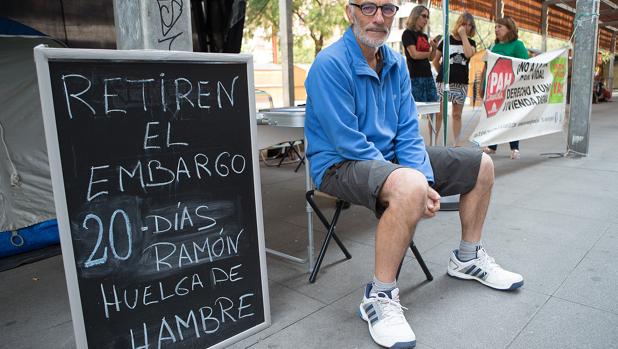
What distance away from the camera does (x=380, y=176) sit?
2.04m

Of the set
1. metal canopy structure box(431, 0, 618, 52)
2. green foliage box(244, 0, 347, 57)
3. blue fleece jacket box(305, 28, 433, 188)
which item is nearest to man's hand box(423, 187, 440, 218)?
blue fleece jacket box(305, 28, 433, 188)

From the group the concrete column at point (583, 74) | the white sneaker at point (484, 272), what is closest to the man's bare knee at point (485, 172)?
the white sneaker at point (484, 272)

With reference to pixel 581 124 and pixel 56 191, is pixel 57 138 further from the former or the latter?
pixel 581 124

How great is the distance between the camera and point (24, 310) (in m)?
2.42

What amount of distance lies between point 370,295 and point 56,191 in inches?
56.0

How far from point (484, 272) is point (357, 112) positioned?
1170 millimetres

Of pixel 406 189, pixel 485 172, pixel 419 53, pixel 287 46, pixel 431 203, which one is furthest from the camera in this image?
pixel 287 46

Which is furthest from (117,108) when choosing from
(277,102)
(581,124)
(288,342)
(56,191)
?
(277,102)

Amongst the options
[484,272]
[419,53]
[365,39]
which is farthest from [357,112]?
[419,53]

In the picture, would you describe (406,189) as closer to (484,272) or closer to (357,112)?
(357,112)

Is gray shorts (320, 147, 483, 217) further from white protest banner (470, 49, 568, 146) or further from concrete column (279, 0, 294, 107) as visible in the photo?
concrete column (279, 0, 294, 107)

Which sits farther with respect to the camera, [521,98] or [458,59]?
[458,59]

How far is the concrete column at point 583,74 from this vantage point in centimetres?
573

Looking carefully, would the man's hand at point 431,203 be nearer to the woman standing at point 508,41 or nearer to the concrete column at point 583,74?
the woman standing at point 508,41
